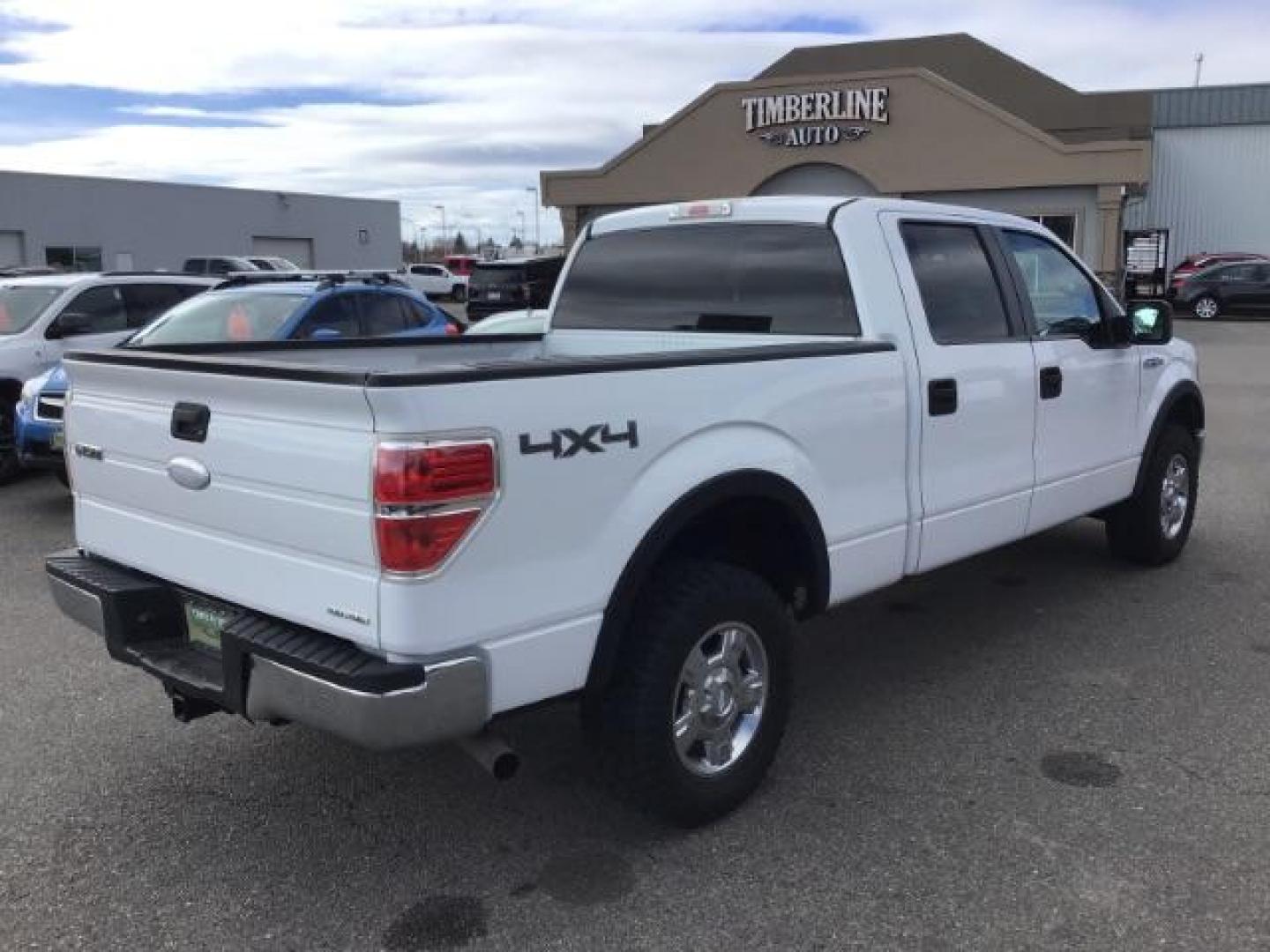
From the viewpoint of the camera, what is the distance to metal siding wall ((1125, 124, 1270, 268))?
3856 centimetres

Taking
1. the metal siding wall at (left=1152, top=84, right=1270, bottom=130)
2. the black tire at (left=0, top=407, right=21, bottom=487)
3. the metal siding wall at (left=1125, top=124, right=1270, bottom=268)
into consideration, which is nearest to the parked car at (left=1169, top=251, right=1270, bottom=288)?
the metal siding wall at (left=1125, top=124, right=1270, bottom=268)

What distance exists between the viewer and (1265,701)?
182 inches

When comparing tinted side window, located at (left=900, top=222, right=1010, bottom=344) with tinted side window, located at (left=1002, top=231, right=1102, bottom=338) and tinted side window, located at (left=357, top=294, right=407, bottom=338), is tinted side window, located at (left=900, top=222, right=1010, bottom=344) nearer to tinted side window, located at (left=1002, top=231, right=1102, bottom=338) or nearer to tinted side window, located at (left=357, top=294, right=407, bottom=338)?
tinted side window, located at (left=1002, top=231, right=1102, bottom=338)

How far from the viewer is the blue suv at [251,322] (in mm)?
8523

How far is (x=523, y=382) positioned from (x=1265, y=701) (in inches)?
135

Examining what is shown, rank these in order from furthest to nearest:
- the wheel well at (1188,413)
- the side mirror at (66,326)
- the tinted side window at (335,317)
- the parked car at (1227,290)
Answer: the parked car at (1227,290), the side mirror at (66,326), the tinted side window at (335,317), the wheel well at (1188,413)

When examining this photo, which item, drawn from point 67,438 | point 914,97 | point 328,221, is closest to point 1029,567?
point 67,438

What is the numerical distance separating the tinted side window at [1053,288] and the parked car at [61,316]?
8.03 meters

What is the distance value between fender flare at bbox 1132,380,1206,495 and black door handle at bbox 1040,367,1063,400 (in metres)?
1.20

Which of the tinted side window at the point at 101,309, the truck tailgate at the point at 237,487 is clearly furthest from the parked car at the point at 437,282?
the truck tailgate at the point at 237,487

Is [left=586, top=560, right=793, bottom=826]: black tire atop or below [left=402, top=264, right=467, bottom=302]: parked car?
below

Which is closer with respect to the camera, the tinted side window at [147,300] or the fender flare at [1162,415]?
the fender flare at [1162,415]

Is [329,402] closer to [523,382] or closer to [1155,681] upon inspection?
[523,382]

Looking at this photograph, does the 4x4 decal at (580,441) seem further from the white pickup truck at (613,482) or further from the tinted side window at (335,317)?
the tinted side window at (335,317)
